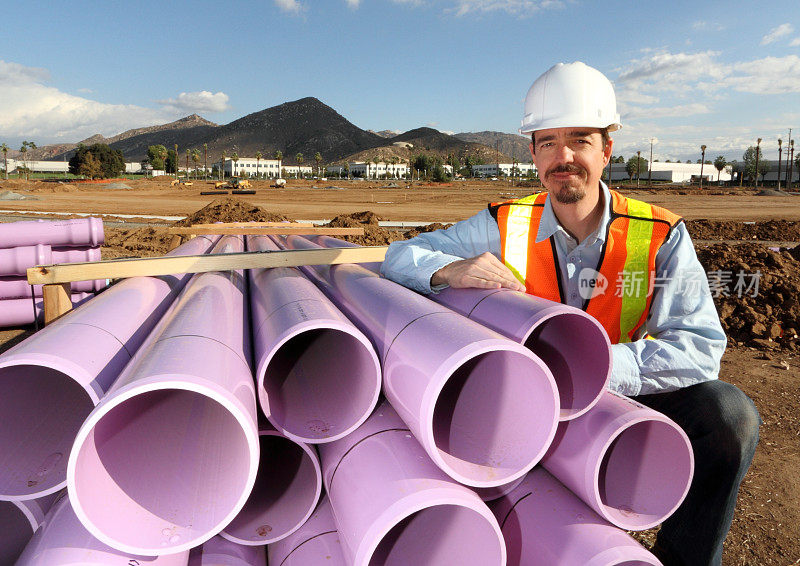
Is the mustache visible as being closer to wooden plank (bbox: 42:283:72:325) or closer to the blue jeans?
the blue jeans

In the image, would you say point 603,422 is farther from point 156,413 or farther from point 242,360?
point 156,413

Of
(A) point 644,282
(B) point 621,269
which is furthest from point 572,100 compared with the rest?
(A) point 644,282

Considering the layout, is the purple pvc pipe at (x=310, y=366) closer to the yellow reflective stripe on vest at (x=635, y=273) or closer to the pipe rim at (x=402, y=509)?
the pipe rim at (x=402, y=509)

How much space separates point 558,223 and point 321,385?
1.73m

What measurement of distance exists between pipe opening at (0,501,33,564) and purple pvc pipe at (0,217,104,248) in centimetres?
444

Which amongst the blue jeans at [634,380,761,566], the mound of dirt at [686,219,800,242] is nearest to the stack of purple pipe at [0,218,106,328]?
the blue jeans at [634,380,761,566]

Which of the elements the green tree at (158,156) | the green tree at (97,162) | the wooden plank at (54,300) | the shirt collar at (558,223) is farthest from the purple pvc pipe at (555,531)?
the green tree at (158,156)

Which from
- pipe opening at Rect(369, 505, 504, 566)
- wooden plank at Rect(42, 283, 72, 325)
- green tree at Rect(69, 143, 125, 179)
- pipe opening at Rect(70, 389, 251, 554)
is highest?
green tree at Rect(69, 143, 125, 179)

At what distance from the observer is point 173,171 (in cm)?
14875

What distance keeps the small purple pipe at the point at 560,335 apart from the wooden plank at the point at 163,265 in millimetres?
1503

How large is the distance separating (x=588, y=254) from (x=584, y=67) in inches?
41.9

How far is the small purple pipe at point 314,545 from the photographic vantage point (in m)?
1.90

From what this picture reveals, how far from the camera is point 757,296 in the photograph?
812 centimetres

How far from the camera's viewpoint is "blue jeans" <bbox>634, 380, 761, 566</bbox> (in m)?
2.13
